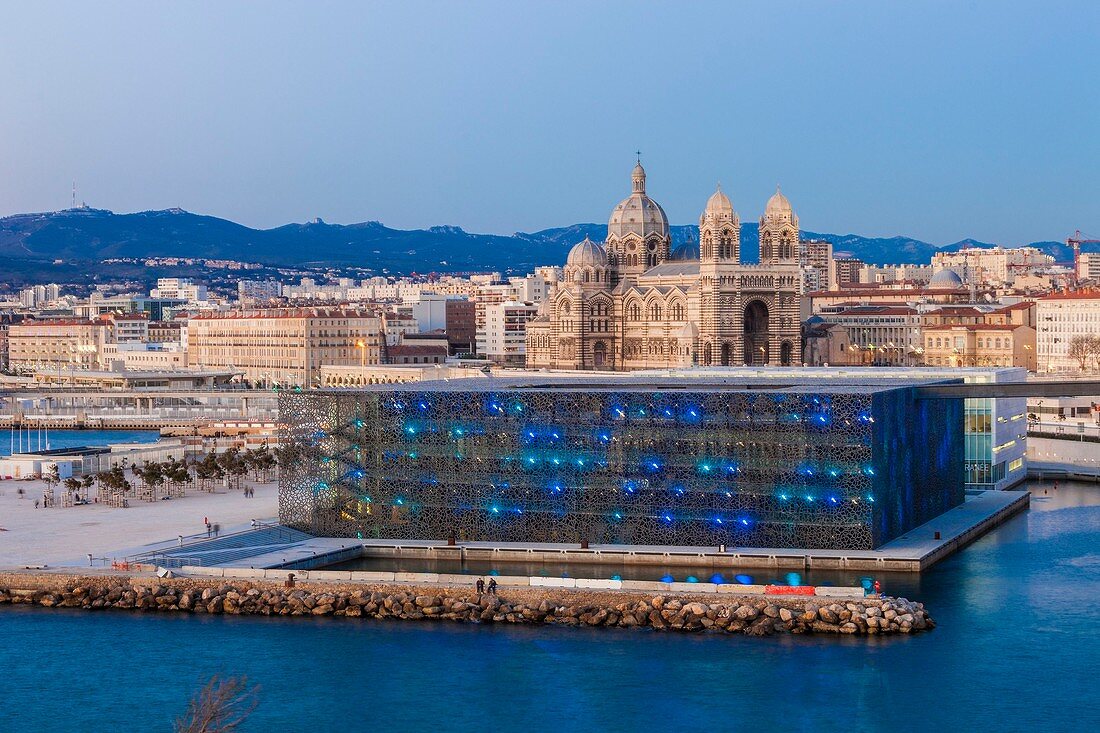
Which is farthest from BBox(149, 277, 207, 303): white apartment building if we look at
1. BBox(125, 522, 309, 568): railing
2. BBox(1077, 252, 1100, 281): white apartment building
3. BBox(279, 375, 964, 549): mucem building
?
BBox(279, 375, 964, 549): mucem building

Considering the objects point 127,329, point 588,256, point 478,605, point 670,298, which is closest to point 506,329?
point 588,256

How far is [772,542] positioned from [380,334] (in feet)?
227

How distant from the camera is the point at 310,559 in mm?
34000

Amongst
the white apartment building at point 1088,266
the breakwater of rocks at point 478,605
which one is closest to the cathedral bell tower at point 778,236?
the breakwater of rocks at point 478,605

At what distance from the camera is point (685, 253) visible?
79.8 metres

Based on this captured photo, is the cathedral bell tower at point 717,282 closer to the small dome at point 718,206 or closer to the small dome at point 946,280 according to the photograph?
the small dome at point 718,206

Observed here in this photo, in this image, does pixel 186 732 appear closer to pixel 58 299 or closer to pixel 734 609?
pixel 734 609

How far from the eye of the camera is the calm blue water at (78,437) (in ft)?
225

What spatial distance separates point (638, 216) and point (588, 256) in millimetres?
3466

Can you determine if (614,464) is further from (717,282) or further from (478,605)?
(717,282)

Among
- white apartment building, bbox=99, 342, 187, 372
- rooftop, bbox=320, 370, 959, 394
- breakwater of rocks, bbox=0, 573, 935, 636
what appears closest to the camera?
breakwater of rocks, bbox=0, 573, 935, 636

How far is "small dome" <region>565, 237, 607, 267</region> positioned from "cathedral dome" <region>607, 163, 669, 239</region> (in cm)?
156

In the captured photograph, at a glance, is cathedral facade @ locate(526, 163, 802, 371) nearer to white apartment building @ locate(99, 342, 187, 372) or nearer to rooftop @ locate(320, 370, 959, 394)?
rooftop @ locate(320, 370, 959, 394)

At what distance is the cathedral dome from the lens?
79.1 meters
